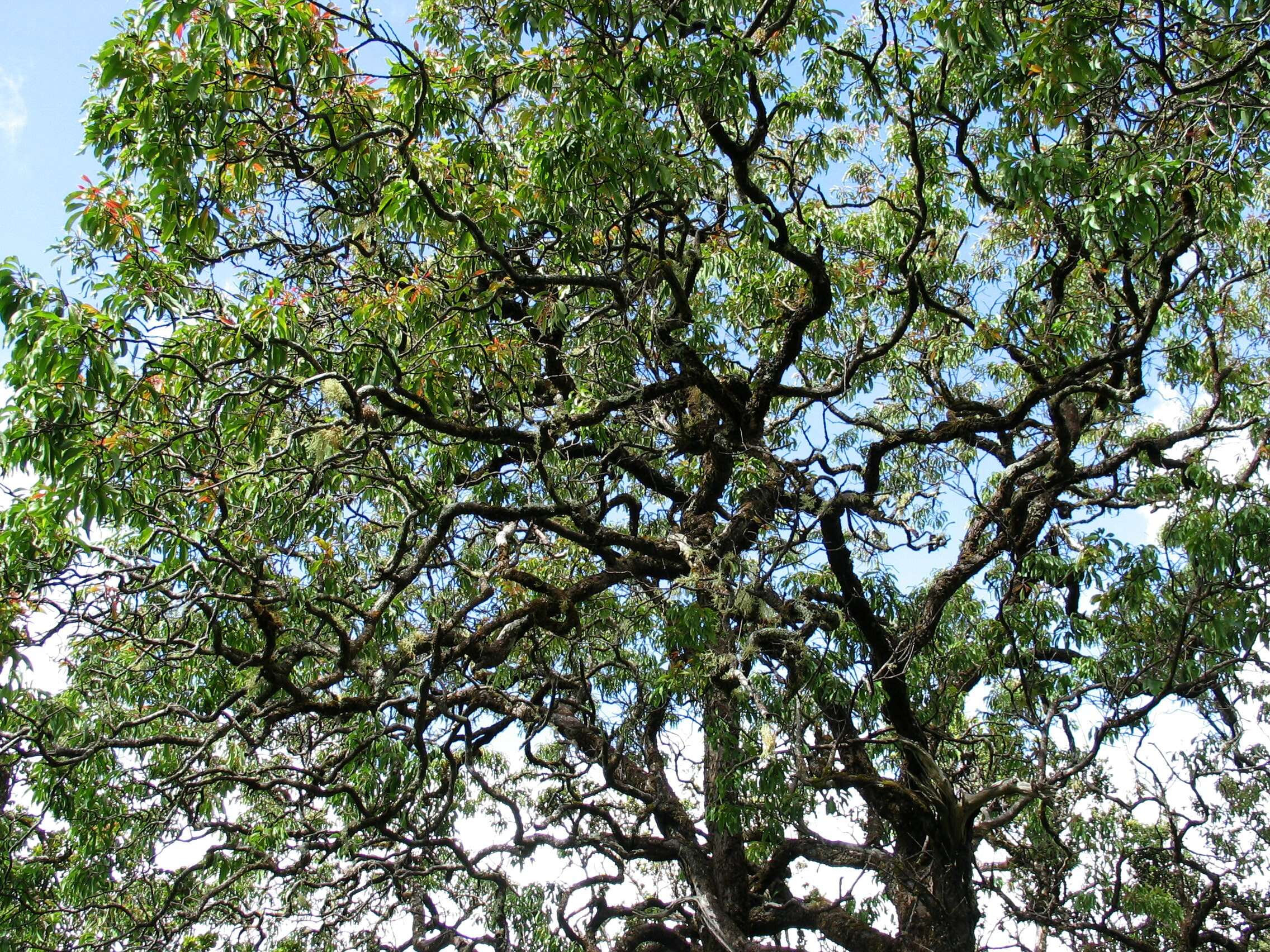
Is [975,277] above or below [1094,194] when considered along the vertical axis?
above

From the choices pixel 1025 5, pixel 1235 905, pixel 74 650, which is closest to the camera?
pixel 1025 5

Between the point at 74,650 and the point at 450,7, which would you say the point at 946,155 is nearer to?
the point at 450,7

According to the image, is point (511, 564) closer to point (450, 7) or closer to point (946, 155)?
point (450, 7)

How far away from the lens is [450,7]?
587 centimetres

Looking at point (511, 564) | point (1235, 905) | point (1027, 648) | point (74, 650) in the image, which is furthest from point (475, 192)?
point (1235, 905)

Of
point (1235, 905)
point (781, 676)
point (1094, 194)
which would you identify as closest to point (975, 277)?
point (1094, 194)

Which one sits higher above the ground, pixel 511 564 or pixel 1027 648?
pixel 1027 648

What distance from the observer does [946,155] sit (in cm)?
710

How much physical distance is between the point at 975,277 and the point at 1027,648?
285 cm

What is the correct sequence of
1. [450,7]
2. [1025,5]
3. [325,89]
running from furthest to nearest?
[450,7] → [325,89] → [1025,5]

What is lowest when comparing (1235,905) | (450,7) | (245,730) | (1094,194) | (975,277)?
(245,730)

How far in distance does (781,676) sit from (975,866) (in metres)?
2.42

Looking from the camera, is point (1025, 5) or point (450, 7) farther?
point (450, 7)

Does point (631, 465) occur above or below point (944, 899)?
above
